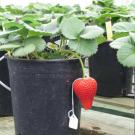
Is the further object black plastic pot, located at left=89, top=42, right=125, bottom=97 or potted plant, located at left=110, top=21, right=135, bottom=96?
black plastic pot, located at left=89, top=42, right=125, bottom=97

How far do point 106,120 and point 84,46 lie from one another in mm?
1027

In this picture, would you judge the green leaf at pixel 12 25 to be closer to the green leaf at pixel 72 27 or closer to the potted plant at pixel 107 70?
the green leaf at pixel 72 27

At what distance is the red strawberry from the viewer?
5.90 ft

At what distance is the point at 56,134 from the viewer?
1.94m

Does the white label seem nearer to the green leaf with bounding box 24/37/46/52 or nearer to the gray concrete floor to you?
the green leaf with bounding box 24/37/46/52

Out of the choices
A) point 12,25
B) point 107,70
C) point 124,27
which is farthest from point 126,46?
point 107,70

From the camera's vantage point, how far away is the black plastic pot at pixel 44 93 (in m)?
1.85

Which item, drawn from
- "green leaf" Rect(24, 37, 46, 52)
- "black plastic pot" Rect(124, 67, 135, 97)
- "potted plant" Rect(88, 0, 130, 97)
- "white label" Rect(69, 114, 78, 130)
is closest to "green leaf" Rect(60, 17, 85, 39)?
"green leaf" Rect(24, 37, 46, 52)

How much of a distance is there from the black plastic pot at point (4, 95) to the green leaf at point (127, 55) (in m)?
1.25

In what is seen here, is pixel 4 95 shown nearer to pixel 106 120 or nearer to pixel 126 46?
pixel 106 120

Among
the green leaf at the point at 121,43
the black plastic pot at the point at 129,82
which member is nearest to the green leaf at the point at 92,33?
the green leaf at the point at 121,43

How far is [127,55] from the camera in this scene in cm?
155

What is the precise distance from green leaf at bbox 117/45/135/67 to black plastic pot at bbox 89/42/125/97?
1.53 meters

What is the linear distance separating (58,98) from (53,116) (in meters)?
0.10
